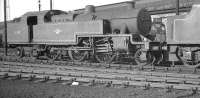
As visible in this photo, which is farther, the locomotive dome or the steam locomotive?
the locomotive dome

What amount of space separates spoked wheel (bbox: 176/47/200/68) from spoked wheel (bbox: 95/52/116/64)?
310cm

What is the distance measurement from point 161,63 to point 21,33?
27.5 ft

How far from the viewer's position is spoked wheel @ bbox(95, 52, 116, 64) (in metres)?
13.4

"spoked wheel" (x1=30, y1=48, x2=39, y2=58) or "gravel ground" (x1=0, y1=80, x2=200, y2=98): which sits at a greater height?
"spoked wheel" (x1=30, y1=48, x2=39, y2=58)

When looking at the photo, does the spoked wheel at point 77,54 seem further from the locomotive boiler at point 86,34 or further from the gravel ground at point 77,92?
the gravel ground at point 77,92

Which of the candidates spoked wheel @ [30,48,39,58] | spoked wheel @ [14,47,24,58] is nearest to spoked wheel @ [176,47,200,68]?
spoked wheel @ [30,48,39,58]

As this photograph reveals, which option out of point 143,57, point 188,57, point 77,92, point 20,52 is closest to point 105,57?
point 143,57

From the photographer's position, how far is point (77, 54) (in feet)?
48.1

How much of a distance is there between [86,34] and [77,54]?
1.32 meters

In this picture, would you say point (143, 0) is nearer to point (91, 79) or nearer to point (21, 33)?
point (21, 33)

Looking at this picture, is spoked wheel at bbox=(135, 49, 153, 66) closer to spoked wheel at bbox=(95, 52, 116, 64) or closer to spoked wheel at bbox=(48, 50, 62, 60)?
spoked wheel at bbox=(95, 52, 116, 64)

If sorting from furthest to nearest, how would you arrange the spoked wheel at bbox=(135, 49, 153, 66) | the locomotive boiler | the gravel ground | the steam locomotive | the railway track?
1. the locomotive boiler
2. the spoked wheel at bbox=(135, 49, 153, 66)
3. the steam locomotive
4. the railway track
5. the gravel ground

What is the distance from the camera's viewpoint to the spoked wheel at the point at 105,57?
13.4 m

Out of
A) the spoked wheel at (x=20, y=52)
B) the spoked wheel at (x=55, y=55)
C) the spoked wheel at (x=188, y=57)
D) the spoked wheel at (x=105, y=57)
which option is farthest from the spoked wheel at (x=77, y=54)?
the spoked wheel at (x=188, y=57)
